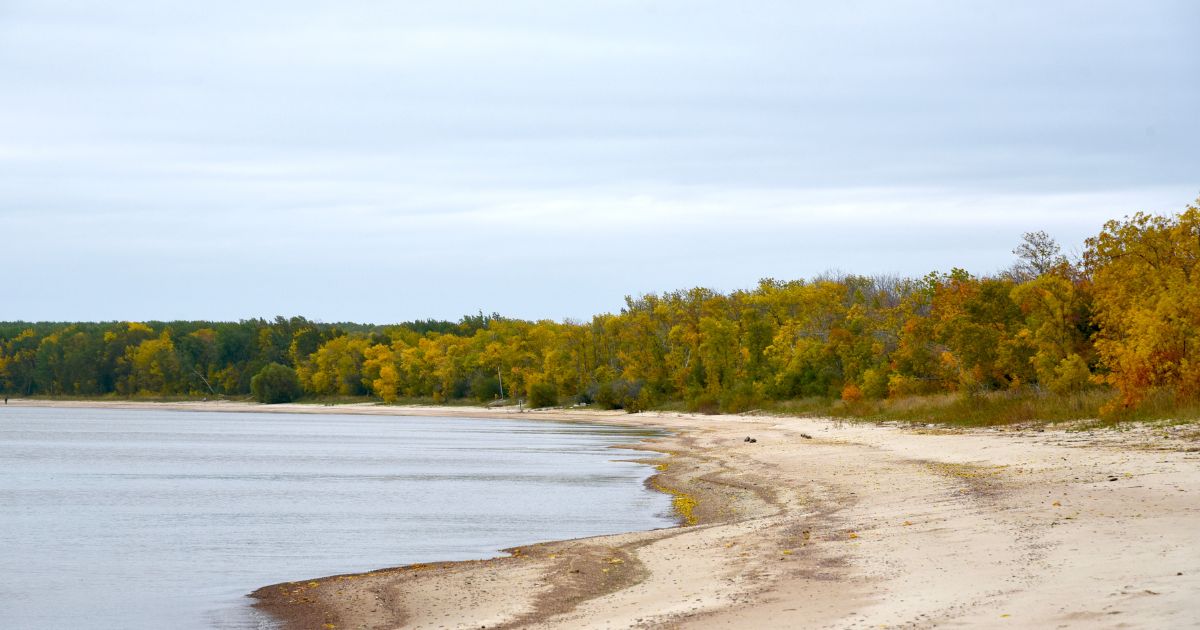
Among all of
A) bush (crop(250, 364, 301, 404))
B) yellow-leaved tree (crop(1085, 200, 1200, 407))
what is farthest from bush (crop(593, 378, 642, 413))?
bush (crop(250, 364, 301, 404))

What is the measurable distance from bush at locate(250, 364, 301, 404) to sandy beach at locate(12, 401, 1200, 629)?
5319 inches

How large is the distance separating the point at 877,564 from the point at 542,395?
97.8m

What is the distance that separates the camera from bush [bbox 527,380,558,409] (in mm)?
110875

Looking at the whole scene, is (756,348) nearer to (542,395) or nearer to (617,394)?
(617,394)

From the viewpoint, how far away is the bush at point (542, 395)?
11088 cm

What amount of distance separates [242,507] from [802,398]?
160 ft

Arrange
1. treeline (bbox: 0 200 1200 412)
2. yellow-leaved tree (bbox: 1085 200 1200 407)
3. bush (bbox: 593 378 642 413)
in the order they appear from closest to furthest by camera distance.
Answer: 1. yellow-leaved tree (bbox: 1085 200 1200 407)
2. treeline (bbox: 0 200 1200 412)
3. bush (bbox: 593 378 642 413)

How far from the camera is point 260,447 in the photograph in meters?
63.6

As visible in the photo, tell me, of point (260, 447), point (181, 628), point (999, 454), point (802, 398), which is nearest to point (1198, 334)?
point (999, 454)

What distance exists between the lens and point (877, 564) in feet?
46.0

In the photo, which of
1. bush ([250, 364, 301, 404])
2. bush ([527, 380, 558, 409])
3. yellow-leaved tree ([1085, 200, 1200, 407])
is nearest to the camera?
yellow-leaved tree ([1085, 200, 1200, 407])

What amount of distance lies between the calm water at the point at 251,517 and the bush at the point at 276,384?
99.6 meters

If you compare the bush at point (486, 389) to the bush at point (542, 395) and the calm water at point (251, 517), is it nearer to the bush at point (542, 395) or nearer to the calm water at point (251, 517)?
the bush at point (542, 395)

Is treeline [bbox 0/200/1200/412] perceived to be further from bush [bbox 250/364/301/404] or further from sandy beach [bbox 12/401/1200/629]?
sandy beach [bbox 12/401/1200/629]
